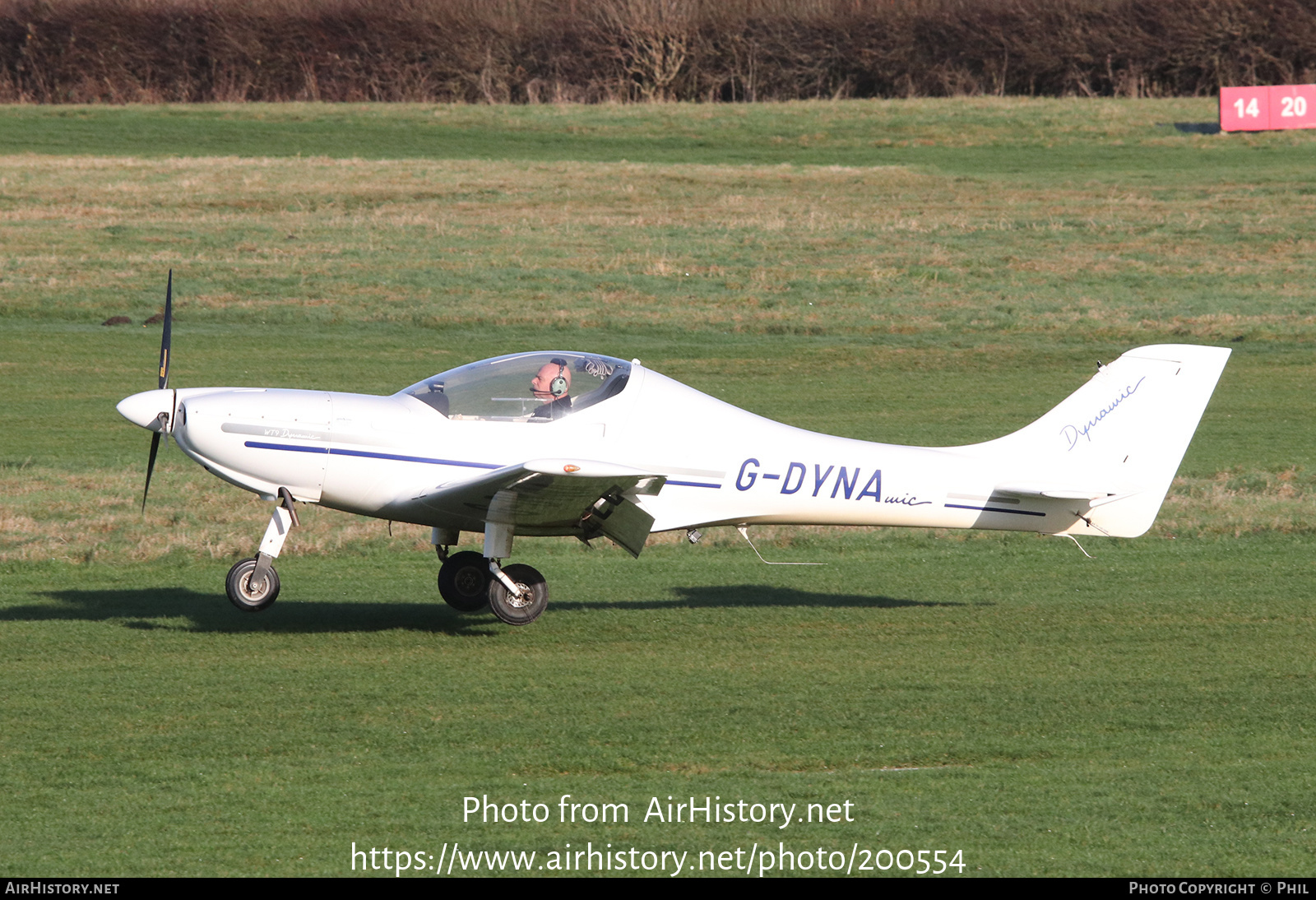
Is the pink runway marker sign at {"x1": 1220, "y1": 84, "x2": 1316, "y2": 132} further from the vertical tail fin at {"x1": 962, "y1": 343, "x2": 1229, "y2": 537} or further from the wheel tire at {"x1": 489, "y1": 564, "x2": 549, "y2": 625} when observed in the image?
the wheel tire at {"x1": 489, "y1": 564, "x2": 549, "y2": 625}

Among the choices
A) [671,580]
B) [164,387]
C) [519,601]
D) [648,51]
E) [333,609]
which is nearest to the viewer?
[519,601]

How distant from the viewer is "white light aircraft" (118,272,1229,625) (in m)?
10.7

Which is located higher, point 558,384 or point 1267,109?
point 558,384

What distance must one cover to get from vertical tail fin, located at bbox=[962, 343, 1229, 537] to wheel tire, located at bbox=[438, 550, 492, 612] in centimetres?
396

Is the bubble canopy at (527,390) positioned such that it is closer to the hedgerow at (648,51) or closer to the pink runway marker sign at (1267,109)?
the pink runway marker sign at (1267,109)

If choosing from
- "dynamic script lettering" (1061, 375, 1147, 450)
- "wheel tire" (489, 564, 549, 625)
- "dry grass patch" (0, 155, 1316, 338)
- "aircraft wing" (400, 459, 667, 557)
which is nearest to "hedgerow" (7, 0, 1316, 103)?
"dry grass patch" (0, 155, 1316, 338)

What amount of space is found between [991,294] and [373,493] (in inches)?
830

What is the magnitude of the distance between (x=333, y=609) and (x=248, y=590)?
4.77 feet

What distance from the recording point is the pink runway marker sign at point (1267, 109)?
4831 centimetres

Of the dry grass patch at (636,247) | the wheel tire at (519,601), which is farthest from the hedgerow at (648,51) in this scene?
the wheel tire at (519,601)

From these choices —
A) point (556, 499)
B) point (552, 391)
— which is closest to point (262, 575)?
point (556, 499)

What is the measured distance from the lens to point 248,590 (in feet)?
35.2

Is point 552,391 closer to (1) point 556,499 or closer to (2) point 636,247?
(1) point 556,499

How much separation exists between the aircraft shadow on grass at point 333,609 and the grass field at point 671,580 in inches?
2.4
